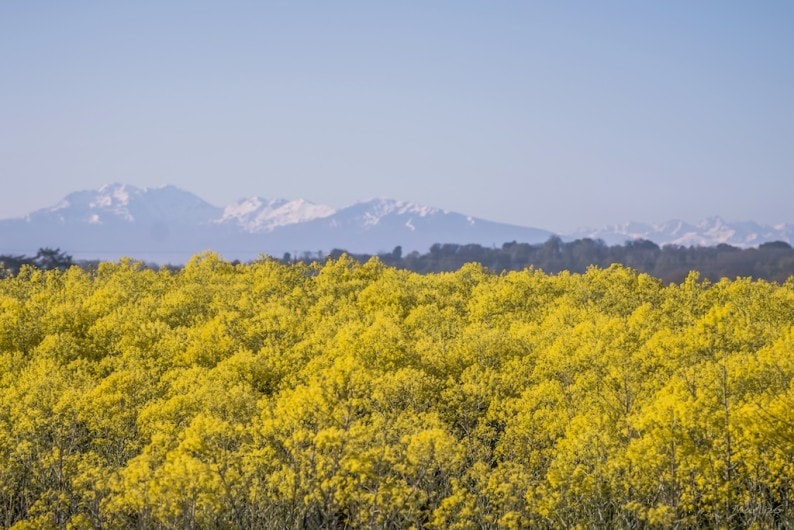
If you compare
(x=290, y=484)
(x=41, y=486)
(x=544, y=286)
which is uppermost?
(x=544, y=286)

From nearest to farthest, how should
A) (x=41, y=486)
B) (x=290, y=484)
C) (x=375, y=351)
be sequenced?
(x=290, y=484)
(x=41, y=486)
(x=375, y=351)

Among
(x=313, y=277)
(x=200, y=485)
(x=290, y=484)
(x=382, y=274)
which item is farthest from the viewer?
(x=382, y=274)

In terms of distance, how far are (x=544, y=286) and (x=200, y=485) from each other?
6896 centimetres

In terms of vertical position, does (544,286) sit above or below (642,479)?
above

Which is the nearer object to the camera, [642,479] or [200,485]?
[200,485]

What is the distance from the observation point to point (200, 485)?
110 feet

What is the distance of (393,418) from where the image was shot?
160 ft

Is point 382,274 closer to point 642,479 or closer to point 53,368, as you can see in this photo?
point 53,368

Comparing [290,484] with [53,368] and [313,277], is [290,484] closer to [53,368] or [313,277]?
[53,368]

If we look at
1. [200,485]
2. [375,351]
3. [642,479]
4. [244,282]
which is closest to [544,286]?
[244,282]

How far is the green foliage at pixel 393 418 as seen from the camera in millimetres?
37312

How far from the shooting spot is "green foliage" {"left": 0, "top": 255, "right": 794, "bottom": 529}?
37.3m

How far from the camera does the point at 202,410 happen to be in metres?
47.7

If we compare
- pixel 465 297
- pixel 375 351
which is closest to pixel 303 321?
pixel 375 351
